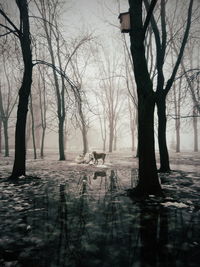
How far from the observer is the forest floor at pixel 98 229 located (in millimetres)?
2652

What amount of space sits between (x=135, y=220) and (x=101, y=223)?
64 centimetres

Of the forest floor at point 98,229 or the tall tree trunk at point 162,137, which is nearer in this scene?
the forest floor at point 98,229

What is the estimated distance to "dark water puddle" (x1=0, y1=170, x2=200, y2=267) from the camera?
2650 mm

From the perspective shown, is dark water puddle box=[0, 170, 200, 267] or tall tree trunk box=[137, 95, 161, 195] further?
tall tree trunk box=[137, 95, 161, 195]

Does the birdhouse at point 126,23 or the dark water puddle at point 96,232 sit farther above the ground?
the birdhouse at point 126,23

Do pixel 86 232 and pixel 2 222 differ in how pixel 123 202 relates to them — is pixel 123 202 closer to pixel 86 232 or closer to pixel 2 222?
pixel 86 232

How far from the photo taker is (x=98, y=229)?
11.7ft

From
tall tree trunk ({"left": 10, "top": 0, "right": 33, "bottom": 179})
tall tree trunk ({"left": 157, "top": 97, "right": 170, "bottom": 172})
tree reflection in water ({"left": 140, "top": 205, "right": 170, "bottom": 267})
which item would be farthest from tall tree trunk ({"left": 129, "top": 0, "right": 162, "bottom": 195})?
tall tree trunk ({"left": 10, "top": 0, "right": 33, "bottom": 179})

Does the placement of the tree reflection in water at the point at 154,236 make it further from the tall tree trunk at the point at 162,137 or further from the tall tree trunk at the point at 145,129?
the tall tree trunk at the point at 162,137

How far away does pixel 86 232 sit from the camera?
3.46m

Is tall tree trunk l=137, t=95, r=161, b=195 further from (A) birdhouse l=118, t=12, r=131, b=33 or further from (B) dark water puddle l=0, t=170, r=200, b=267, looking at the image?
(A) birdhouse l=118, t=12, r=131, b=33

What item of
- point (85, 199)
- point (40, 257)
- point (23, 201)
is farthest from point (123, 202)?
point (40, 257)

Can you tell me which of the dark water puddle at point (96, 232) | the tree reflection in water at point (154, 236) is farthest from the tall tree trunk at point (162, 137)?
the tree reflection in water at point (154, 236)

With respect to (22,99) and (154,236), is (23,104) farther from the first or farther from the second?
(154,236)
